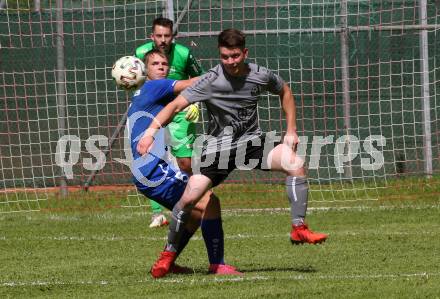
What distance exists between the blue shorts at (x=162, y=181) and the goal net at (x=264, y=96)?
21.6ft

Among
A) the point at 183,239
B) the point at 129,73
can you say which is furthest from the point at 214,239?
the point at 129,73

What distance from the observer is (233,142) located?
27.9 ft

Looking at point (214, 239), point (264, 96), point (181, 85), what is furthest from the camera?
point (264, 96)

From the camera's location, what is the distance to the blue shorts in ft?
28.5

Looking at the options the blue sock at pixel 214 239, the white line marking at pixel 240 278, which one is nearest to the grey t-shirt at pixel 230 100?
the blue sock at pixel 214 239

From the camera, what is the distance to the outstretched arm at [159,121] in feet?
26.6

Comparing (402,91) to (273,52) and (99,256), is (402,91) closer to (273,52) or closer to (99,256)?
(273,52)

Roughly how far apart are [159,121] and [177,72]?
3970 mm

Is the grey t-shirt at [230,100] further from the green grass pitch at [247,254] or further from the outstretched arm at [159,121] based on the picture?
the green grass pitch at [247,254]

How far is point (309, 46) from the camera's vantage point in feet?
51.8

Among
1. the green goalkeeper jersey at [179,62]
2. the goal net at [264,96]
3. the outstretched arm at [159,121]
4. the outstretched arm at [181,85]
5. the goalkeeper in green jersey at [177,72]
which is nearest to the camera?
the outstretched arm at [159,121]

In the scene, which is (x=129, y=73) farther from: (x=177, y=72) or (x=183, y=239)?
(x=177, y=72)

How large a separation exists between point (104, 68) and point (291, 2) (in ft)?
9.09

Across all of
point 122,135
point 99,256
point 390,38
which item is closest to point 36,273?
point 99,256
